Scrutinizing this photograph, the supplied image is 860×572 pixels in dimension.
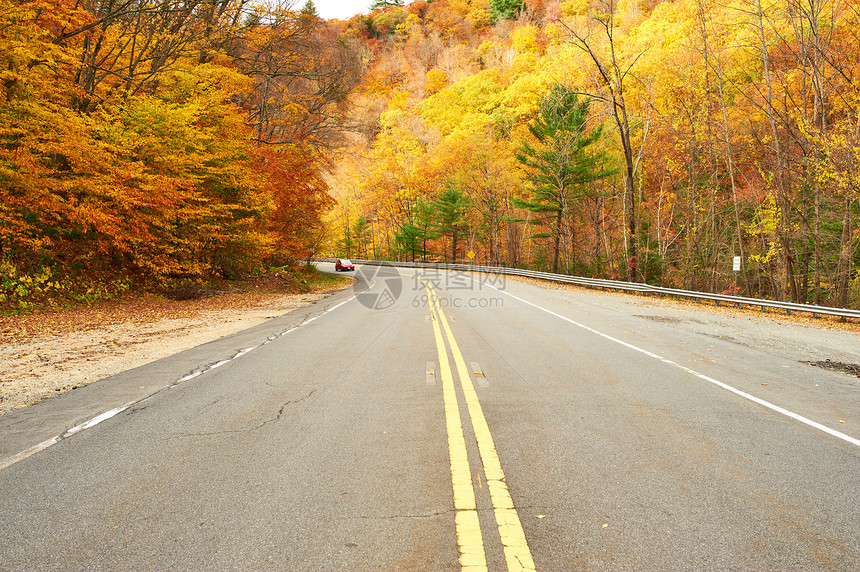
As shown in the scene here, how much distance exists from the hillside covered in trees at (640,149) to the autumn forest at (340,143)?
25 cm

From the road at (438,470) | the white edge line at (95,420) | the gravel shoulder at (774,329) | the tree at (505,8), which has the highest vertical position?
the tree at (505,8)

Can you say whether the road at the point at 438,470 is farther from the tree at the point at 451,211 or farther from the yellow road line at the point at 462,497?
the tree at the point at 451,211

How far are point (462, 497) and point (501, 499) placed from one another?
247 millimetres

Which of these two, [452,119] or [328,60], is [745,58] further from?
[452,119]

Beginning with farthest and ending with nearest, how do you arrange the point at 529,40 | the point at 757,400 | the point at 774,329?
the point at 529,40
the point at 774,329
the point at 757,400

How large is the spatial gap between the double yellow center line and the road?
0.01 m

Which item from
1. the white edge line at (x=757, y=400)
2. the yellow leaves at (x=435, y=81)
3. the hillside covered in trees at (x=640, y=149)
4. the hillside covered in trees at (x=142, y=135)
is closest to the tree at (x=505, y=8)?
the hillside covered in trees at (x=640, y=149)

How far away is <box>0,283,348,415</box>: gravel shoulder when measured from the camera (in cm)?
641

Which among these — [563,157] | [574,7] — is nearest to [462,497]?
[563,157]

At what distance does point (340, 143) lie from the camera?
2483 cm

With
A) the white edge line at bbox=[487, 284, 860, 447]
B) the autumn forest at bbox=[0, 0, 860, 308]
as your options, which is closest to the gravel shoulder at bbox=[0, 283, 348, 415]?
the autumn forest at bbox=[0, 0, 860, 308]

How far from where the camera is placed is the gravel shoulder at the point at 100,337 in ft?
21.0

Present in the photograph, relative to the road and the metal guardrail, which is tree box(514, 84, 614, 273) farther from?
the road

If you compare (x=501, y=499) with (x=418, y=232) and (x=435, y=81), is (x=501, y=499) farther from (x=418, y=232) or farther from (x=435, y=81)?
(x=435, y=81)
